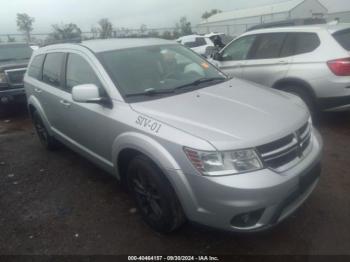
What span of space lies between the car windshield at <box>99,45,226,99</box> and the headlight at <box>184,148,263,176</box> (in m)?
1.10

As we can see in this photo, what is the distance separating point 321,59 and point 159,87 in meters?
3.11

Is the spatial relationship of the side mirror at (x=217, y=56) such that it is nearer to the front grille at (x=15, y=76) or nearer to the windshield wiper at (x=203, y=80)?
the windshield wiper at (x=203, y=80)

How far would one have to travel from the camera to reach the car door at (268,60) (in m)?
5.97

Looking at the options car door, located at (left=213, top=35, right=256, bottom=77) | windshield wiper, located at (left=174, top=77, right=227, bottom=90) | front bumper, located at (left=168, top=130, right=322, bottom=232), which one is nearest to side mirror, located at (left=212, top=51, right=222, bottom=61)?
car door, located at (left=213, top=35, right=256, bottom=77)

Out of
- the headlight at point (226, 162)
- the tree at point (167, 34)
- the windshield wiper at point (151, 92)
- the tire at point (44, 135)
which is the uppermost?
the tree at point (167, 34)

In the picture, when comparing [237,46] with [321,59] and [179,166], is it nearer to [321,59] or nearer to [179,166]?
[321,59]

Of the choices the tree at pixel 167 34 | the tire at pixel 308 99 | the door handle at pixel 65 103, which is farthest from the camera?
the tree at pixel 167 34

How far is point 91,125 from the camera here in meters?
3.84

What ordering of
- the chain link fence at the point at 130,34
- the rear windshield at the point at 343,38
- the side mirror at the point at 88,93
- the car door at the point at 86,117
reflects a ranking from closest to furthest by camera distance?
the side mirror at the point at 88,93
the car door at the point at 86,117
the rear windshield at the point at 343,38
the chain link fence at the point at 130,34

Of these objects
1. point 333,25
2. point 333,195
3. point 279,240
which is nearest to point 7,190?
point 279,240

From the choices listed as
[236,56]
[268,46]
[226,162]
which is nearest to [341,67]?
[268,46]

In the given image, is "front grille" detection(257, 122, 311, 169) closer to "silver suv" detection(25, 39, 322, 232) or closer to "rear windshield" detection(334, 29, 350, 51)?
"silver suv" detection(25, 39, 322, 232)

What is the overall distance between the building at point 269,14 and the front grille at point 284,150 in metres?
35.2

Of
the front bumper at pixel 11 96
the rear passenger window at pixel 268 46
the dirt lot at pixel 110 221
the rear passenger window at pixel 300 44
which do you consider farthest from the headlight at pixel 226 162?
the front bumper at pixel 11 96
